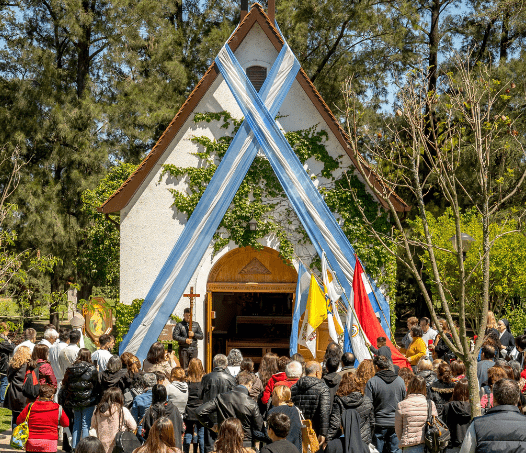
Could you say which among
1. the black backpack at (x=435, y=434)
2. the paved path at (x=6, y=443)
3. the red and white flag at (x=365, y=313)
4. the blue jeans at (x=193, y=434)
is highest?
the red and white flag at (x=365, y=313)

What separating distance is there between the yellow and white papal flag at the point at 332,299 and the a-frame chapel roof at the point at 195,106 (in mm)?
3004

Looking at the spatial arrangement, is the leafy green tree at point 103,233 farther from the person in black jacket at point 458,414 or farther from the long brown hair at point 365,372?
the person in black jacket at point 458,414

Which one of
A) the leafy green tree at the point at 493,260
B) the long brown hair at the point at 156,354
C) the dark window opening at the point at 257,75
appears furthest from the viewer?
the leafy green tree at the point at 493,260

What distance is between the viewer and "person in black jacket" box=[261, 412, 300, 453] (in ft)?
18.3

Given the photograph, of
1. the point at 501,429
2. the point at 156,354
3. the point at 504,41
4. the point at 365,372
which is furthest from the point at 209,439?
the point at 504,41

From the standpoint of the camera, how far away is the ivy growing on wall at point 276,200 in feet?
49.1

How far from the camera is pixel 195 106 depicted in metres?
15.2

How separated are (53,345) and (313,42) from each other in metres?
19.7

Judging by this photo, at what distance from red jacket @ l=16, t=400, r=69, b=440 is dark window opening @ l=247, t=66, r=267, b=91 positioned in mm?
10090

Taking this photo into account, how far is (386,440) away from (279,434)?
296 centimetres

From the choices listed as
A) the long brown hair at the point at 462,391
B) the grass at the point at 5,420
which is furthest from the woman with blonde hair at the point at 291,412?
the grass at the point at 5,420

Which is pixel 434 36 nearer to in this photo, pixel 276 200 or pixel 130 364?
pixel 276 200

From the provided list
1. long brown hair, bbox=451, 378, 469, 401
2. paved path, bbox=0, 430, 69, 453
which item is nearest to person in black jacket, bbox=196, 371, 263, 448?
long brown hair, bbox=451, 378, 469, 401

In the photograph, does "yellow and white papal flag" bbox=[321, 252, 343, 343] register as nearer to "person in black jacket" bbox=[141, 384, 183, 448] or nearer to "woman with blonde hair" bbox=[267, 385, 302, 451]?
"woman with blonde hair" bbox=[267, 385, 302, 451]
